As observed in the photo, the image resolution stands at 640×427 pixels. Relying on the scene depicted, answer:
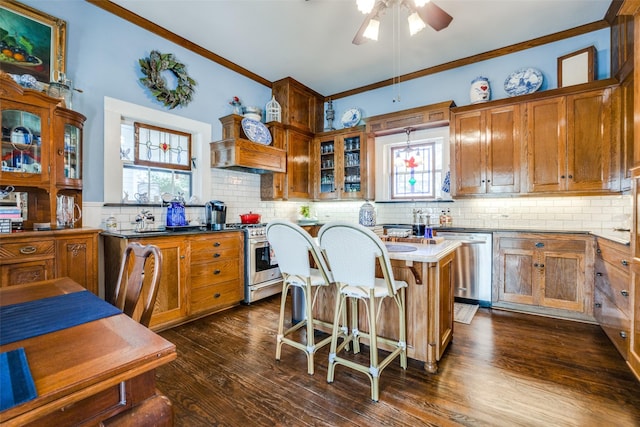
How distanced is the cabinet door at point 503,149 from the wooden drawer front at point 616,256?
103 centimetres

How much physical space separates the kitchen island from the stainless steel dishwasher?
1470mm

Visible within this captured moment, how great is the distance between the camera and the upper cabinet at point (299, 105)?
4.68 m

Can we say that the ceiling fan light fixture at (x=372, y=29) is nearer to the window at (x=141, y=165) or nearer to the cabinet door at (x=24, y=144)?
the window at (x=141, y=165)

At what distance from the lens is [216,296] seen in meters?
3.35

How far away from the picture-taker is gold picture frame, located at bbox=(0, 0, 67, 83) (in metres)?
2.46

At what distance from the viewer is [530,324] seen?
2.98 meters

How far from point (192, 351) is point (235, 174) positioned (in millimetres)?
2516

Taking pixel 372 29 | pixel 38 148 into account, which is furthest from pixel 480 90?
pixel 38 148

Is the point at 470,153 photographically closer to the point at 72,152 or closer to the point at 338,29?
the point at 338,29

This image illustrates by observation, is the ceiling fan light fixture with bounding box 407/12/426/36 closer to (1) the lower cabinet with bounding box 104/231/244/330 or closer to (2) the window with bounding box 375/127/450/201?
(2) the window with bounding box 375/127/450/201

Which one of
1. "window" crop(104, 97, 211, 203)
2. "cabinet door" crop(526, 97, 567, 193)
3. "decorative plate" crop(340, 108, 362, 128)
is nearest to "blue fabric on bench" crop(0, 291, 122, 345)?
"window" crop(104, 97, 211, 203)

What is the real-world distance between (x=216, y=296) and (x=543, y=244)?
3613 mm

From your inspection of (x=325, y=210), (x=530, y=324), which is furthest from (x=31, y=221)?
(x=530, y=324)

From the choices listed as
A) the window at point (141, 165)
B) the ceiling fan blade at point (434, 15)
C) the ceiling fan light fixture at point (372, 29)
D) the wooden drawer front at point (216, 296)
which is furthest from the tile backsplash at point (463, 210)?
the ceiling fan light fixture at point (372, 29)
